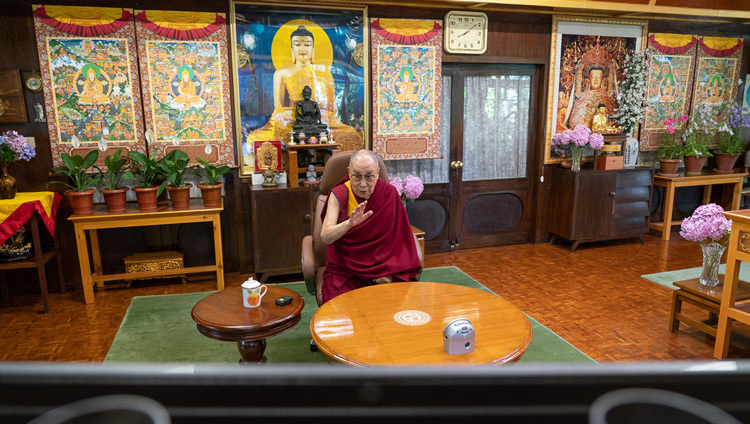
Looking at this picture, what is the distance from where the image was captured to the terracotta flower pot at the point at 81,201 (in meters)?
3.50

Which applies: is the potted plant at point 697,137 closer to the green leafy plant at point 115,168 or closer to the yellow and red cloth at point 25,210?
the green leafy plant at point 115,168

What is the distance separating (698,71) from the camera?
214 inches

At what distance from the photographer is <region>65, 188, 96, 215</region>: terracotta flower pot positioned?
3.50m

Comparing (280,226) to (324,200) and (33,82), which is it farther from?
(33,82)

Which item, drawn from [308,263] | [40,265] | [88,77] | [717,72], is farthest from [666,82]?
[40,265]

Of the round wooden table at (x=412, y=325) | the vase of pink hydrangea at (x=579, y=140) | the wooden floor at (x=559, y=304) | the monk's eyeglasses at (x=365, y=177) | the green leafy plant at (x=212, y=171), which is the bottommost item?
the wooden floor at (x=559, y=304)

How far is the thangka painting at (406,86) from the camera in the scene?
437 centimetres

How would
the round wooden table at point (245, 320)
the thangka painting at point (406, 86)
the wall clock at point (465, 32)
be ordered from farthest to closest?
the wall clock at point (465, 32), the thangka painting at point (406, 86), the round wooden table at point (245, 320)

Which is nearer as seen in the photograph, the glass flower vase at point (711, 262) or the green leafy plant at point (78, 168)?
the glass flower vase at point (711, 262)

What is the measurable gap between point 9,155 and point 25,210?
437 mm

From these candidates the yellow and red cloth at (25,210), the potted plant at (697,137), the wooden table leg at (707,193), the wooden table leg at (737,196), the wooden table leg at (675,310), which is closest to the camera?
the wooden table leg at (675,310)

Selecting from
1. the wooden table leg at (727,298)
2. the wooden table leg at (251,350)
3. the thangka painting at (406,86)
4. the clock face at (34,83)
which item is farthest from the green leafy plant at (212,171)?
the wooden table leg at (727,298)

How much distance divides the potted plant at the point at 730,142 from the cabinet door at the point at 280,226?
4.72 m

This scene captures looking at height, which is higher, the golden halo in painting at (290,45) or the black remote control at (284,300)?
the golden halo in painting at (290,45)
